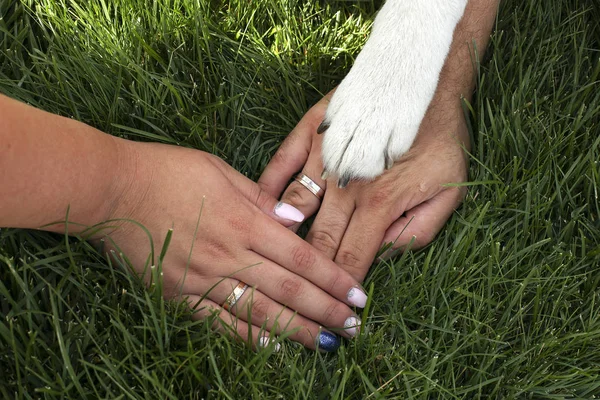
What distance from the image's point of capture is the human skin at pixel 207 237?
6.27ft

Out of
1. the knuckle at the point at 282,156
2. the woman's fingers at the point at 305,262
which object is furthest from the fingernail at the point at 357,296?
the knuckle at the point at 282,156

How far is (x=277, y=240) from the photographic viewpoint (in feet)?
6.82

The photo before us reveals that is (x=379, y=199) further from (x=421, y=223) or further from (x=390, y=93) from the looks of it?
(x=390, y=93)

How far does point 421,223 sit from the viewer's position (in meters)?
2.20

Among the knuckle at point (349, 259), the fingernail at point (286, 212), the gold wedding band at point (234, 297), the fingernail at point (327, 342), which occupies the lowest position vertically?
the fingernail at point (327, 342)

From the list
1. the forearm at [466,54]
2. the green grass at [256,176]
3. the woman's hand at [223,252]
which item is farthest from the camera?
the forearm at [466,54]

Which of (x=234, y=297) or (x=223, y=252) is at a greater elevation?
(x=223, y=252)

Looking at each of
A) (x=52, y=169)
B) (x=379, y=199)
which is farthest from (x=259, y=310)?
(x=52, y=169)

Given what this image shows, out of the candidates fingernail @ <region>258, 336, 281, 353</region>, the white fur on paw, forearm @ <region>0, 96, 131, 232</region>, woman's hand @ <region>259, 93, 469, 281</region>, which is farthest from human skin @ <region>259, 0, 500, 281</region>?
forearm @ <region>0, 96, 131, 232</region>

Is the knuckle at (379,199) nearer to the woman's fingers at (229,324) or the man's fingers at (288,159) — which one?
the man's fingers at (288,159)

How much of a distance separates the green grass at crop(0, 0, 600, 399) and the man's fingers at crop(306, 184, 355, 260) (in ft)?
0.61

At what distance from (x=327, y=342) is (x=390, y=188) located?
0.56 metres

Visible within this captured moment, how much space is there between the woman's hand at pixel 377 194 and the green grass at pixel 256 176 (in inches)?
3.1

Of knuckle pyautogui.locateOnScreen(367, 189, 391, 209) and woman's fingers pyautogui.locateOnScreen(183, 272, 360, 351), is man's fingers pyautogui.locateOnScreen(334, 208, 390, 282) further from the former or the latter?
woman's fingers pyautogui.locateOnScreen(183, 272, 360, 351)
